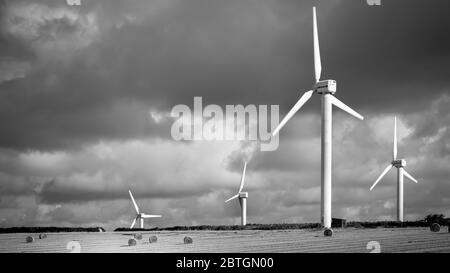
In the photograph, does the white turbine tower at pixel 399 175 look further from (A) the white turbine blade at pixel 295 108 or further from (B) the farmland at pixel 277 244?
(B) the farmland at pixel 277 244

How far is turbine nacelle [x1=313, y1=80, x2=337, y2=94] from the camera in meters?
78.7

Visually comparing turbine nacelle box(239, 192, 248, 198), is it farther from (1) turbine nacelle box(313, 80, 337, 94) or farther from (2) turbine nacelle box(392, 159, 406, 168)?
(1) turbine nacelle box(313, 80, 337, 94)

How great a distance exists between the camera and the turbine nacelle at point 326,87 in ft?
258

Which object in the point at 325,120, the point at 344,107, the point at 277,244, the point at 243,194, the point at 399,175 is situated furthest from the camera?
the point at 243,194

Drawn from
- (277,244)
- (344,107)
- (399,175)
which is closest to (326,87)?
(344,107)

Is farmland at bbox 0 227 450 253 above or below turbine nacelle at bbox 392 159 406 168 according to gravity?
below

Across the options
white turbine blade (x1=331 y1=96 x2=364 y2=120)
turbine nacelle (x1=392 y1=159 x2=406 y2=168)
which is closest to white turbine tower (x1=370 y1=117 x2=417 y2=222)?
turbine nacelle (x1=392 y1=159 x2=406 y2=168)

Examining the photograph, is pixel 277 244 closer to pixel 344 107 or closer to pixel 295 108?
pixel 295 108

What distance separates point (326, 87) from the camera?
7881cm

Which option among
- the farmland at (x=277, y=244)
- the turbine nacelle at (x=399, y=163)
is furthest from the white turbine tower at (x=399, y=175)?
the farmland at (x=277, y=244)
